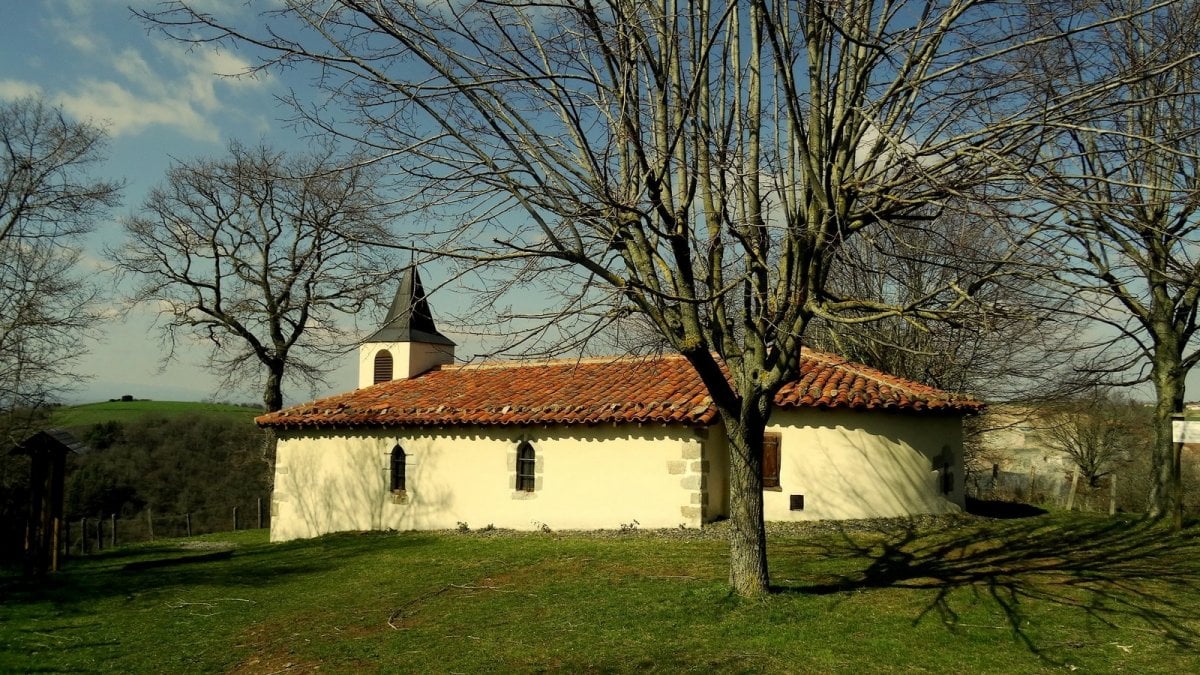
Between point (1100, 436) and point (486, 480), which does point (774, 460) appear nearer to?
point (486, 480)

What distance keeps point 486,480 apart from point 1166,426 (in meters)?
12.4

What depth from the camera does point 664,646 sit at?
7.16 m

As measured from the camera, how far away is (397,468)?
56.0 ft

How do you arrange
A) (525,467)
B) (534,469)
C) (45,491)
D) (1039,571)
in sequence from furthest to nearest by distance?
(525,467) → (534,469) → (45,491) → (1039,571)

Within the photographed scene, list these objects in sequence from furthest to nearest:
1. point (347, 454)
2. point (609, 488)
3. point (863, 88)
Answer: point (347, 454) < point (609, 488) < point (863, 88)

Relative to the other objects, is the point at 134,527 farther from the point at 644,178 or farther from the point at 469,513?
the point at 644,178

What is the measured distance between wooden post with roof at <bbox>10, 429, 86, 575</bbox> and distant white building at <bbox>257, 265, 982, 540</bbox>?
5.03m

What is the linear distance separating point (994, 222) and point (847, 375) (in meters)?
10.7

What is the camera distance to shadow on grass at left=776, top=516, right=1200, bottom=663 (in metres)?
7.84

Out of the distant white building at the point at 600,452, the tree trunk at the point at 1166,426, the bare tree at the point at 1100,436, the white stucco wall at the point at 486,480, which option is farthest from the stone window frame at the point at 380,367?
the bare tree at the point at 1100,436

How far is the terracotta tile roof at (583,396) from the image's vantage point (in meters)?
14.2

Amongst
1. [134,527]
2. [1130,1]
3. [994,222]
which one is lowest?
[134,527]

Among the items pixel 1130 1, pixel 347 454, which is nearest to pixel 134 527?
pixel 347 454

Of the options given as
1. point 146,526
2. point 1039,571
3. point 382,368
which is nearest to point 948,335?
point 1039,571
